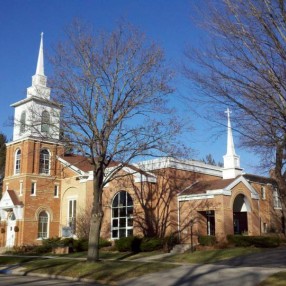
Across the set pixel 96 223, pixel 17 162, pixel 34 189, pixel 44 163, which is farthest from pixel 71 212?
pixel 96 223

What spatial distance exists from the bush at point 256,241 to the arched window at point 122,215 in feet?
28.2

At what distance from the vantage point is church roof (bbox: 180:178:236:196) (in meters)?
31.6

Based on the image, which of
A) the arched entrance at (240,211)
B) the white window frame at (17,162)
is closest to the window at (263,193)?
the arched entrance at (240,211)

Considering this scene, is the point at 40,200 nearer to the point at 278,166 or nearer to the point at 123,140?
the point at 123,140

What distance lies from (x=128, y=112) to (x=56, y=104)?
140 inches

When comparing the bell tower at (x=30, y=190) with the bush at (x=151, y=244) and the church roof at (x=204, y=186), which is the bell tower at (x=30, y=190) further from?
the bush at (x=151, y=244)

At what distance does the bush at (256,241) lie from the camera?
26.8 meters

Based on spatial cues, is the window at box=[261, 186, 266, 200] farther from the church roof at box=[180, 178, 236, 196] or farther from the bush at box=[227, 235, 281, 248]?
the bush at box=[227, 235, 281, 248]

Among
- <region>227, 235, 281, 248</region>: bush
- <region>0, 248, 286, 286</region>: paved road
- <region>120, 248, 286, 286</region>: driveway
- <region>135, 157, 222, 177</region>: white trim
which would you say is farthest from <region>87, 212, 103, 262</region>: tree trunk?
<region>227, 235, 281, 248</region>: bush

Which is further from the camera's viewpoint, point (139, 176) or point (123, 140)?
point (139, 176)

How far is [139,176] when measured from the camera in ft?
108

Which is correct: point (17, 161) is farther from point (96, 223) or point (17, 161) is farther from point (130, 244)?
point (96, 223)

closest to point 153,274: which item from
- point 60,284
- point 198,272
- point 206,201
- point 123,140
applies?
point 198,272

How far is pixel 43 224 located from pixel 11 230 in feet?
9.61
